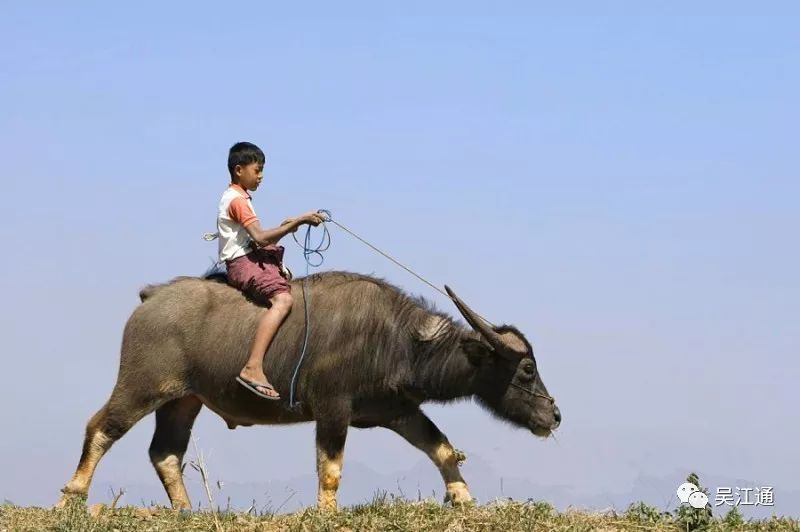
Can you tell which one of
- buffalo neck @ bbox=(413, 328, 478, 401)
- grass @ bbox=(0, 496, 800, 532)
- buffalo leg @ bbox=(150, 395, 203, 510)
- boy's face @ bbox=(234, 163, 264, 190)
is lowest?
grass @ bbox=(0, 496, 800, 532)

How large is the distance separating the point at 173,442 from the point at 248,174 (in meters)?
2.38

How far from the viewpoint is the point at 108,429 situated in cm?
1085

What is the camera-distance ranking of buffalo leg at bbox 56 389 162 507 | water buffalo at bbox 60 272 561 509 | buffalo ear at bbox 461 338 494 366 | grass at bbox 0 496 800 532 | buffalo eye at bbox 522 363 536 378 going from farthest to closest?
1. buffalo leg at bbox 56 389 162 507
2. buffalo eye at bbox 522 363 536 378
3. buffalo ear at bbox 461 338 494 366
4. water buffalo at bbox 60 272 561 509
5. grass at bbox 0 496 800 532

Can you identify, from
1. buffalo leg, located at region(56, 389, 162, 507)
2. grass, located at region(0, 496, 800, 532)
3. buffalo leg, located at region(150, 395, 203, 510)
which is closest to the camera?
grass, located at region(0, 496, 800, 532)

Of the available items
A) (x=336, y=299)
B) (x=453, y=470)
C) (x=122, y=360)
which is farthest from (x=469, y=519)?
(x=122, y=360)

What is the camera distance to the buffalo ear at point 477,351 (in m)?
→ 10.4

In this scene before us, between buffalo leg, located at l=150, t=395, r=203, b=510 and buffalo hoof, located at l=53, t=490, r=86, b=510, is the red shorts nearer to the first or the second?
buffalo leg, located at l=150, t=395, r=203, b=510

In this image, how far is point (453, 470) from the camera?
10.4 m

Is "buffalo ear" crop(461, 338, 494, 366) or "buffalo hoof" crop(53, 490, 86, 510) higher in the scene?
"buffalo ear" crop(461, 338, 494, 366)

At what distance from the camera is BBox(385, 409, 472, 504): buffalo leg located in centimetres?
1030

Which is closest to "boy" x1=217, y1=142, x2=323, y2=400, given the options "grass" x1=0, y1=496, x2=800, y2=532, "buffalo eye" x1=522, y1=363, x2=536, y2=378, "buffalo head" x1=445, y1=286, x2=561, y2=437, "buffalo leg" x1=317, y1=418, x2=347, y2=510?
"buffalo leg" x1=317, y1=418, x2=347, y2=510

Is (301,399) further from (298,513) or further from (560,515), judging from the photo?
(560,515)

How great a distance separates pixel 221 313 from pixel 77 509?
6.90ft

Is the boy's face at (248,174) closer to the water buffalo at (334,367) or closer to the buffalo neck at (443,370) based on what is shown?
the water buffalo at (334,367)
